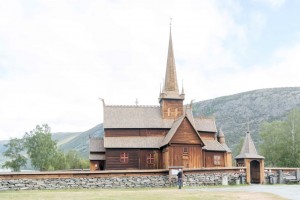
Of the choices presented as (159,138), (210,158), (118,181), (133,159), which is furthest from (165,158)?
(118,181)

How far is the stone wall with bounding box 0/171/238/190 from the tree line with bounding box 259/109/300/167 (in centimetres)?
3039

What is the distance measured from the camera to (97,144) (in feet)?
188

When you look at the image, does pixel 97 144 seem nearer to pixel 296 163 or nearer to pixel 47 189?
pixel 47 189

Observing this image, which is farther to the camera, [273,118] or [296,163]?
[273,118]

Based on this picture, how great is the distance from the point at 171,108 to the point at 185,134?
7.92m

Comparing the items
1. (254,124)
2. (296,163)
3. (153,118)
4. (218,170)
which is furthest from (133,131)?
(254,124)

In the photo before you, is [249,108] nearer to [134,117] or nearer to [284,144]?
[284,144]

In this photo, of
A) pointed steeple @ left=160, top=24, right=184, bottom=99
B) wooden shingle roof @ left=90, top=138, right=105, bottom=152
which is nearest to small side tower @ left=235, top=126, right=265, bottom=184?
pointed steeple @ left=160, top=24, right=184, bottom=99

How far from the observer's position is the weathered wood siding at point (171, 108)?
189 ft

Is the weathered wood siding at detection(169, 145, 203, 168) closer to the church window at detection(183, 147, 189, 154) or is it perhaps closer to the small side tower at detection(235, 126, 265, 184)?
the church window at detection(183, 147, 189, 154)

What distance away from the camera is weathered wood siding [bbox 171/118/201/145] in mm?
50312

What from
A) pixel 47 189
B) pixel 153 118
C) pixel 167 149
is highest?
pixel 153 118

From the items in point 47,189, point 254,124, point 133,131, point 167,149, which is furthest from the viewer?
point 254,124

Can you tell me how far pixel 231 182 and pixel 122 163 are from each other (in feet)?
50.0
